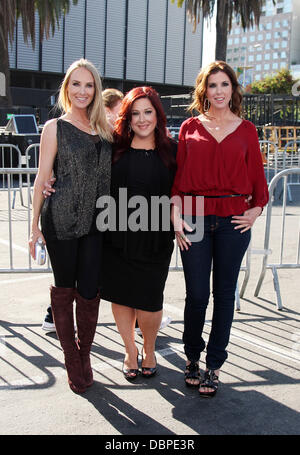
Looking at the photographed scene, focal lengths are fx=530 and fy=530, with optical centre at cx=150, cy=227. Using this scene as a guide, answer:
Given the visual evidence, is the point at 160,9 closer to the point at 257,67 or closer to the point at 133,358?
the point at 133,358

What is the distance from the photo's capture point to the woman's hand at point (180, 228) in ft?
10.4

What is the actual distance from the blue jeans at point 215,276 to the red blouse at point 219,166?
11 centimetres

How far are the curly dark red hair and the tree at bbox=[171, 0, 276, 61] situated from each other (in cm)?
1826

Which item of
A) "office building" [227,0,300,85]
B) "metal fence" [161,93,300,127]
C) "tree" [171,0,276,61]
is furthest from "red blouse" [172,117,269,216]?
"office building" [227,0,300,85]

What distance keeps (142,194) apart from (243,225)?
635mm

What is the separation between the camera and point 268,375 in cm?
355

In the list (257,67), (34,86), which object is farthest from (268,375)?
(257,67)

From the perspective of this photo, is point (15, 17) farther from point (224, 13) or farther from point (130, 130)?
point (130, 130)

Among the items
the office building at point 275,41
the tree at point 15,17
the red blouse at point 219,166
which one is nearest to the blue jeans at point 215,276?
the red blouse at point 219,166

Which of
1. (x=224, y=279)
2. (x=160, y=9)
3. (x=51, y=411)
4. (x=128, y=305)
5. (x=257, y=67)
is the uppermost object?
(x=257, y=67)

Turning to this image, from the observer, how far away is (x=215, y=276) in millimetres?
3266
